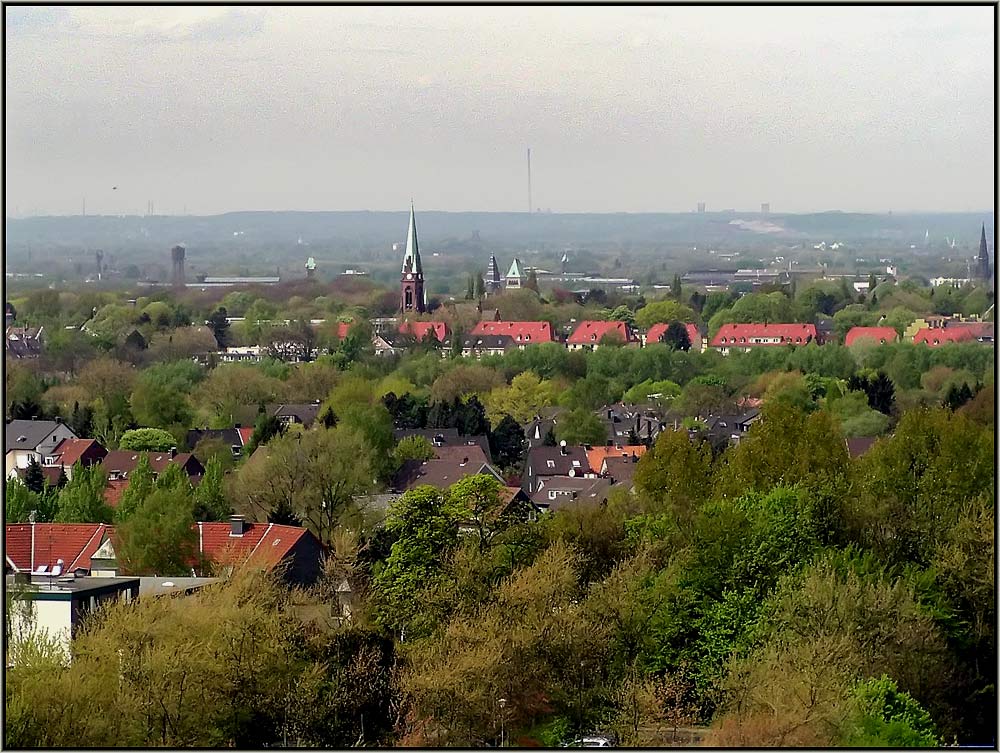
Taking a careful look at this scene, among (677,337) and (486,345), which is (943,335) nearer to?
(677,337)

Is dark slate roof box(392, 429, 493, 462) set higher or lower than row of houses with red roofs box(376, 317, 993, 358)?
higher

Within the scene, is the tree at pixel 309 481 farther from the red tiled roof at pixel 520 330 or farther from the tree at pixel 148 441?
the red tiled roof at pixel 520 330

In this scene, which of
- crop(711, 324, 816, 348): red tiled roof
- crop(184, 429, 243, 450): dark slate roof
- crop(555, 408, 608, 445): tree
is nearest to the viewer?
crop(184, 429, 243, 450): dark slate roof

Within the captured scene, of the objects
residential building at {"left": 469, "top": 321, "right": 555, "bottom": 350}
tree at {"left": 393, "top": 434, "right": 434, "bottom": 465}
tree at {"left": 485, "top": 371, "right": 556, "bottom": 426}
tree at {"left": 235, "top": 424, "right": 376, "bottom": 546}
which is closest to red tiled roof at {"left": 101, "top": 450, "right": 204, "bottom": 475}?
tree at {"left": 393, "top": 434, "right": 434, "bottom": 465}

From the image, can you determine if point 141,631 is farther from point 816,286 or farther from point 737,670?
point 816,286

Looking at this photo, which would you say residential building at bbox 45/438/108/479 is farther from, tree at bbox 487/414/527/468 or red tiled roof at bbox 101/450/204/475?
tree at bbox 487/414/527/468

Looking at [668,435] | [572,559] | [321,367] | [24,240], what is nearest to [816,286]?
[24,240]

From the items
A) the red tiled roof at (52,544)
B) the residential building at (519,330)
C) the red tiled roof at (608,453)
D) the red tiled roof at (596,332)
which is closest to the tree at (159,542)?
the red tiled roof at (52,544)
